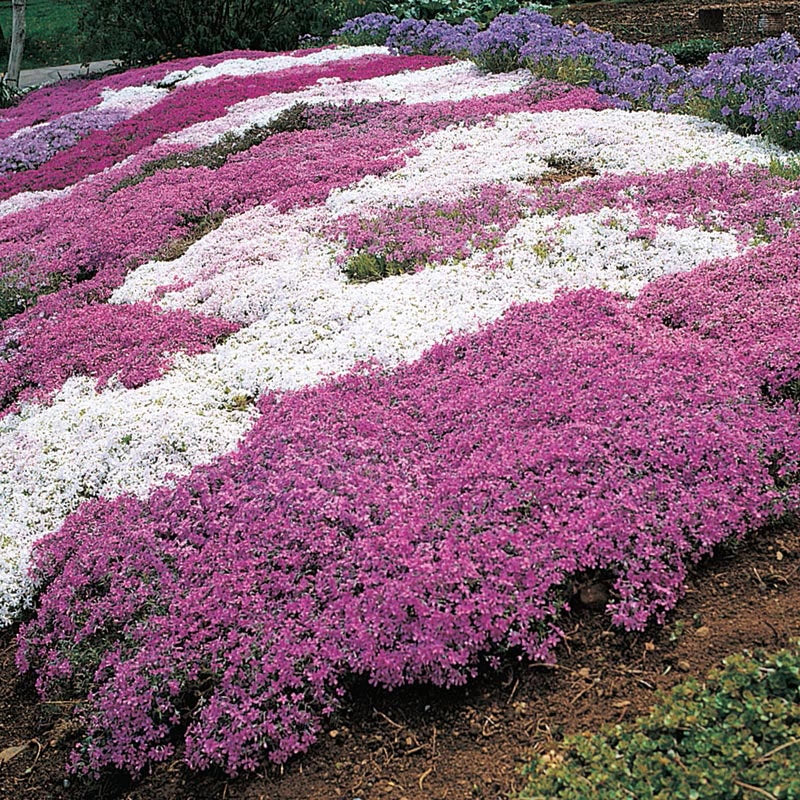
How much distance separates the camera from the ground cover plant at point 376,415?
4426 millimetres

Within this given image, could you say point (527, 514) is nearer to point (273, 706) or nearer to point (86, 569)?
point (273, 706)

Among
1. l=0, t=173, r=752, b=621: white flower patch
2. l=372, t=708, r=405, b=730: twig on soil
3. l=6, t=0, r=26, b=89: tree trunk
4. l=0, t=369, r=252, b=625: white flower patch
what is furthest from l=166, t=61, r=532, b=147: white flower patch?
l=372, t=708, r=405, b=730: twig on soil

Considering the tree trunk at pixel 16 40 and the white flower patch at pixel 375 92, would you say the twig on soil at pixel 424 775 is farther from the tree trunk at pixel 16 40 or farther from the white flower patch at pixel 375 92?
the tree trunk at pixel 16 40

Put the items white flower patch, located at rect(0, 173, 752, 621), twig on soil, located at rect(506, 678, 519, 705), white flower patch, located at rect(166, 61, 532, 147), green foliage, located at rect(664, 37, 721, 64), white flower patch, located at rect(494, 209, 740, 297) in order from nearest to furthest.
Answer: twig on soil, located at rect(506, 678, 519, 705) → white flower patch, located at rect(0, 173, 752, 621) → white flower patch, located at rect(494, 209, 740, 297) → white flower patch, located at rect(166, 61, 532, 147) → green foliage, located at rect(664, 37, 721, 64)

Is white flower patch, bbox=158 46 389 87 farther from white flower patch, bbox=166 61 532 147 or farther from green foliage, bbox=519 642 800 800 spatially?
green foliage, bbox=519 642 800 800

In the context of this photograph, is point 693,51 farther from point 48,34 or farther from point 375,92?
point 48,34

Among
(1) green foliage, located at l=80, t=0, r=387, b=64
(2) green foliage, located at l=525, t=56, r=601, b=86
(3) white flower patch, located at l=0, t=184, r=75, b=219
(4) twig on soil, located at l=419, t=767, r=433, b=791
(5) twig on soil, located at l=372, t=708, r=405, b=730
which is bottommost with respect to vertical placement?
(4) twig on soil, located at l=419, t=767, r=433, b=791

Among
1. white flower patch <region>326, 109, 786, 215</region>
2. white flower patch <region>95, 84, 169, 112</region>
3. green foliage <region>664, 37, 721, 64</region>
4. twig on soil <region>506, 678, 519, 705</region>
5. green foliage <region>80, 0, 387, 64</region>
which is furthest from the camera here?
green foliage <region>80, 0, 387, 64</region>

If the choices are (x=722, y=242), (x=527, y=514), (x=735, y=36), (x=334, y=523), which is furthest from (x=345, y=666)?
(x=735, y=36)

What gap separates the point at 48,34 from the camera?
3700 centimetres

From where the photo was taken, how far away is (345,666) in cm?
434

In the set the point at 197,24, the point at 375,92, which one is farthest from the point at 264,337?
the point at 197,24

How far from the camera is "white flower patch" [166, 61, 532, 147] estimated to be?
14344 millimetres

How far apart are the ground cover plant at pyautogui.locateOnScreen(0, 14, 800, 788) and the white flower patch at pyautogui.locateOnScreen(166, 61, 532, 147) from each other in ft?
10.4
